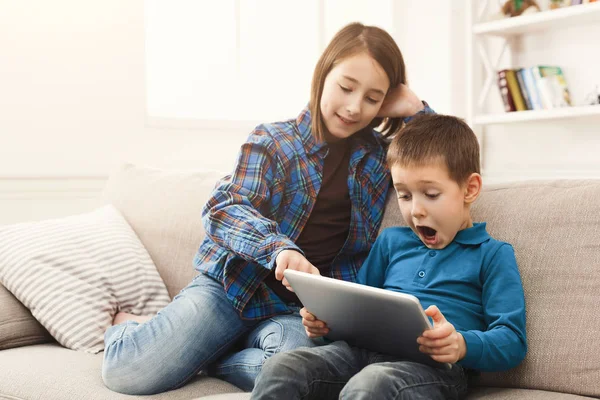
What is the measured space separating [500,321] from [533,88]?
267 cm

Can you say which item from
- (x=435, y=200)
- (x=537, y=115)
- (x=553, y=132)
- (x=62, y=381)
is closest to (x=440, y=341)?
(x=435, y=200)

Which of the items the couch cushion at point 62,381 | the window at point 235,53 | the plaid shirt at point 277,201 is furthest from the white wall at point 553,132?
the couch cushion at point 62,381

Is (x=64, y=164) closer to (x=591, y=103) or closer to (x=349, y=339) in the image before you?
(x=349, y=339)

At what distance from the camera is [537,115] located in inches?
143

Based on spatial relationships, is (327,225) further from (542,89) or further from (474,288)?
(542,89)

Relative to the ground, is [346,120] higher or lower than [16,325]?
higher

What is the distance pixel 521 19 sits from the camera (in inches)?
146

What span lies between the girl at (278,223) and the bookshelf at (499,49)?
1962mm

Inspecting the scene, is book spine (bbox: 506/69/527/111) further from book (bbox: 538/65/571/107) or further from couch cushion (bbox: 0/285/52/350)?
couch cushion (bbox: 0/285/52/350)

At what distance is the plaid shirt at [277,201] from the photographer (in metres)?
1.67

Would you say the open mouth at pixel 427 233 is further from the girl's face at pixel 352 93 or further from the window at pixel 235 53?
the window at pixel 235 53

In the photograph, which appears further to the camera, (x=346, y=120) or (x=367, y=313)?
(x=346, y=120)

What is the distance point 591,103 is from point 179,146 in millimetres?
2020

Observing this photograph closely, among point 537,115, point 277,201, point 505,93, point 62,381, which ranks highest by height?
point 505,93
